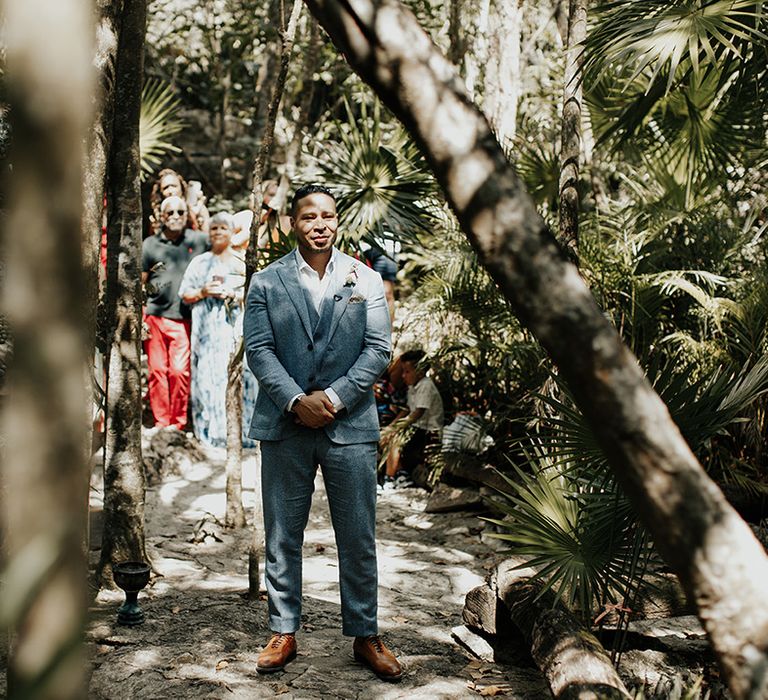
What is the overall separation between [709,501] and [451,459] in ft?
19.7

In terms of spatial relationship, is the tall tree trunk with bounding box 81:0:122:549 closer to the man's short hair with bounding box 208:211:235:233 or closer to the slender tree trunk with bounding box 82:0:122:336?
the slender tree trunk with bounding box 82:0:122:336

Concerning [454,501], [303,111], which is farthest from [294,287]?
[303,111]

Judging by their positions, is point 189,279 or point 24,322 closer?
point 24,322

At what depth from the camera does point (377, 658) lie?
4195mm

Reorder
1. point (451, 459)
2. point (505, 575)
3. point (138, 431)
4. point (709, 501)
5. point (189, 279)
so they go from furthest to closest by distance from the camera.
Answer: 1. point (189, 279)
2. point (451, 459)
3. point (138, 431)
4. point (505, 575)
5. point (709, 501)

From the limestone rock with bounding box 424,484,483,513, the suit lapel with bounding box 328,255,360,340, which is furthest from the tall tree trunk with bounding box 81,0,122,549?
the limestone rock with bounding box 424,484,483,513

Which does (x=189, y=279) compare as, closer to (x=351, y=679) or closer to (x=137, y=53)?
(x=137, y=53)

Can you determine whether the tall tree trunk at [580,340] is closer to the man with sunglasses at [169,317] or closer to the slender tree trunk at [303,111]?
the slender tree trunk at [303,111]

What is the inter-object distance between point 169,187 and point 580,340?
25.3 feet

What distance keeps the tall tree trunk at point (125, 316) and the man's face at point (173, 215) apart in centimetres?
348

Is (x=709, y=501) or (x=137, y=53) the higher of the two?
(x=137, y=53)

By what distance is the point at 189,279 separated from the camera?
900cm

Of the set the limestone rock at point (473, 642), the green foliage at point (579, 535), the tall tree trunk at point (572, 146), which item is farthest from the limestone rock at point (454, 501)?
the green foliage at point (579, 535)

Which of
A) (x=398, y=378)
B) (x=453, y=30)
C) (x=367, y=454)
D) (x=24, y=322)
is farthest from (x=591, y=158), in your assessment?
(x=24, y=322)
